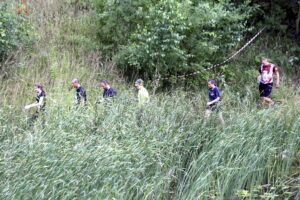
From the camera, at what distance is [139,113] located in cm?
807

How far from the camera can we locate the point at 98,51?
13.7 meters

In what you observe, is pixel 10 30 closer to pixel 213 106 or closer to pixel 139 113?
pixel 139 113

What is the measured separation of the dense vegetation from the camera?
602 cm

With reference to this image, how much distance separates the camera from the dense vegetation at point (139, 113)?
6.02 m

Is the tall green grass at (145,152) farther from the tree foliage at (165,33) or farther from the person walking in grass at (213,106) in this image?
the tree foliage at (165,33)

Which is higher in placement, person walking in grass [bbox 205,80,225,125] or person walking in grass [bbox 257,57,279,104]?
person walking in grass [bbox 257,57,279,104]

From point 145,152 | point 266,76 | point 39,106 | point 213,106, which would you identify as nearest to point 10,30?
point 39,106

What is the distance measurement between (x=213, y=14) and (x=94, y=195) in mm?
8160

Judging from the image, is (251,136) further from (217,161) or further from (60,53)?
(60,53)

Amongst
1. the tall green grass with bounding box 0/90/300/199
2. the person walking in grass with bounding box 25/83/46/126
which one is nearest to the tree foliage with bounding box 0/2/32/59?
the person walking in grass with bounding box 25/83/46/126

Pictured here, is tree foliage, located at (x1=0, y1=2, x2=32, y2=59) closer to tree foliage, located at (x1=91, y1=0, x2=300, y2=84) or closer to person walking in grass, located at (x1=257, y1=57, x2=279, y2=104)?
tree foliage, located at (x1=91, y1=0, x2=300, y2=84)

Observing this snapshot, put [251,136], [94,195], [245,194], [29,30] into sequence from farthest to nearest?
[29,30]
[251,136]
[245,194]
[94,195]

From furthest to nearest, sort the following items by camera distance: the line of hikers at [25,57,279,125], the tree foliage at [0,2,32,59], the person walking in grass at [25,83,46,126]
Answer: the tree foliage at [0,2,32,59]
the line of hikers at [25,57,279,125]
the person walking in grass at [25,83,46,126]

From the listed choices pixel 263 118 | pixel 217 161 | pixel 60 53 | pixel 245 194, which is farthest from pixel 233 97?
pixel 60 53
